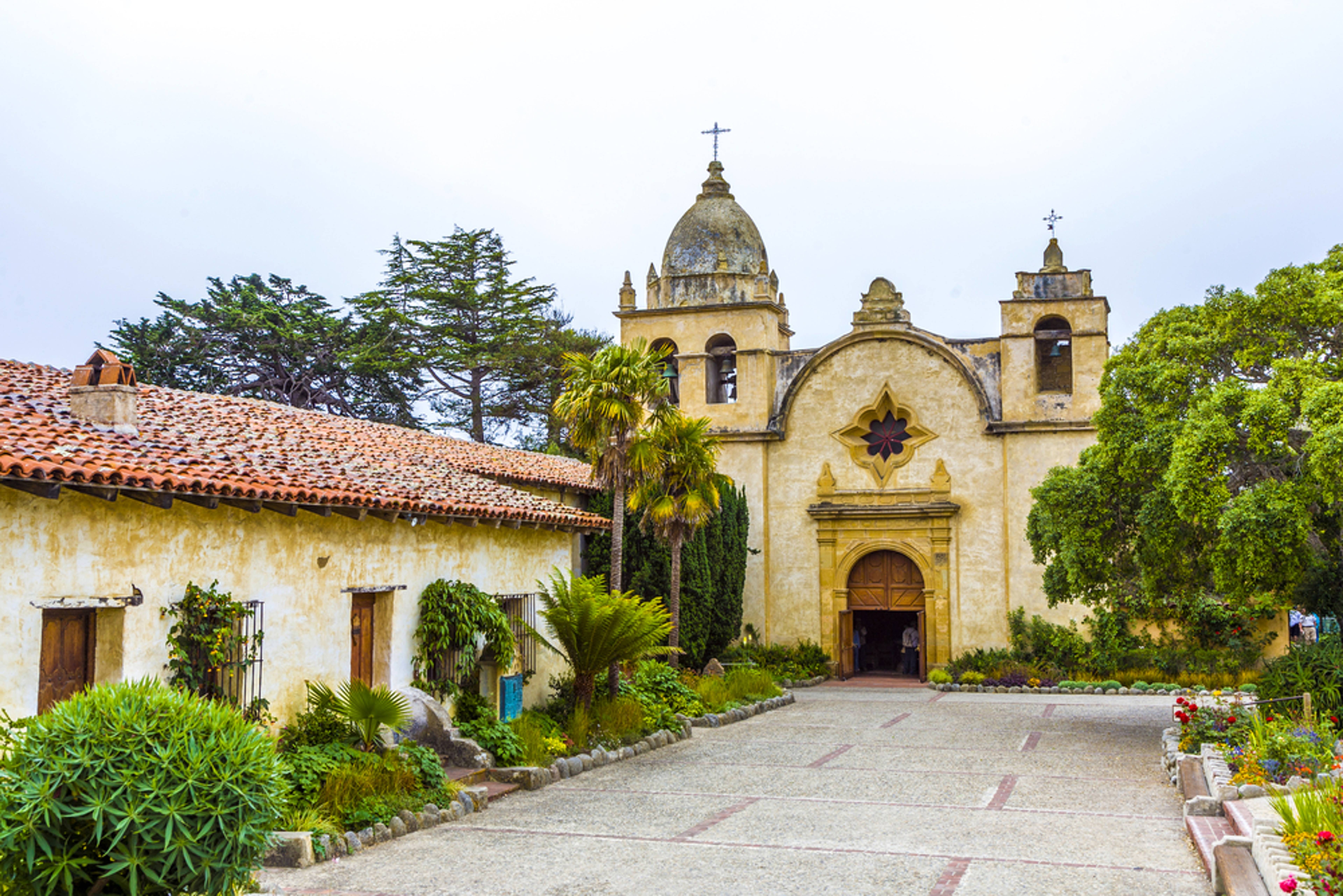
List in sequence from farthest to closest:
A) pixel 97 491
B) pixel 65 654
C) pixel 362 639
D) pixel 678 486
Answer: pixel 678 486 → pixel 362 639 → pixel 65 654 → pixel 97 491

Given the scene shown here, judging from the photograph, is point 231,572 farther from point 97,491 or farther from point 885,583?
point 885,583

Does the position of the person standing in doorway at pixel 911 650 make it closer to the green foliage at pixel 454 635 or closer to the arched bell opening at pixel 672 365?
the arched bell opening at pixel 672 365

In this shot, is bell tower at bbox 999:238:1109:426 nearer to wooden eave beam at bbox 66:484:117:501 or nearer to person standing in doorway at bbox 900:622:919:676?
person standing in doorway at bbox 900:622:919:676

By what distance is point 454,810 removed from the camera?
1217 cm

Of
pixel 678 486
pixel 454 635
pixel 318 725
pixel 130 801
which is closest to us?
pixel 130 801

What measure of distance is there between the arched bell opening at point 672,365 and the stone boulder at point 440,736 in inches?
661

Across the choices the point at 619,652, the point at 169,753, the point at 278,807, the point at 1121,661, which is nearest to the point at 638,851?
the point at 278,807

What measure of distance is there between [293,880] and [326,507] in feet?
14.1

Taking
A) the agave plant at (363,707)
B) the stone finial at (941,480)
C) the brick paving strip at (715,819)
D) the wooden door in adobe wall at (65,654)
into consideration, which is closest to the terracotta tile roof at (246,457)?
the wooden door in adobe wall at (65,654)

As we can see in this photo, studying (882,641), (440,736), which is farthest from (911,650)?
(440,736)

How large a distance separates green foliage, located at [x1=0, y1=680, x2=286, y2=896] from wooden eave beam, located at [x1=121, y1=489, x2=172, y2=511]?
3.58 meters

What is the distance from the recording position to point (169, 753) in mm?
7051

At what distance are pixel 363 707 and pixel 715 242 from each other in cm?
2163

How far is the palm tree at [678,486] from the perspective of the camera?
68.1 feet
